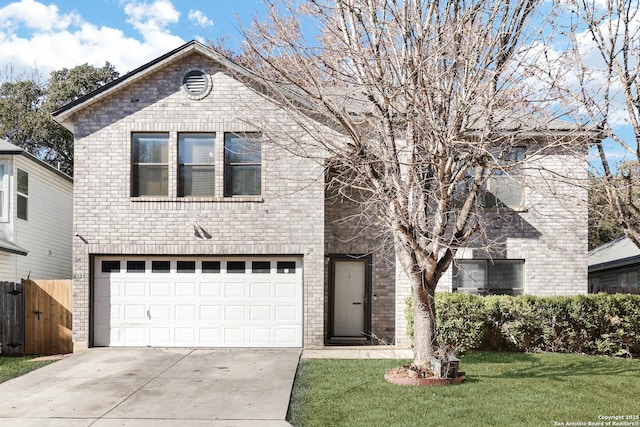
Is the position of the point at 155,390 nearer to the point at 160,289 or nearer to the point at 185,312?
the point at 185,312

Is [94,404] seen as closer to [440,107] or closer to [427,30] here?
[440,107]

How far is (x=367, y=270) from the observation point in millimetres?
16188

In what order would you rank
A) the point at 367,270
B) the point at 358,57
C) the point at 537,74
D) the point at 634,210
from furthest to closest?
1. the point at 367,270
2. the point at 634,210
3. the point at 537,74
4. the point at 358,57

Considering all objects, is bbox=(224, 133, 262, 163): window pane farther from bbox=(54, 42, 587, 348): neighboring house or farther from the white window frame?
the white window frame

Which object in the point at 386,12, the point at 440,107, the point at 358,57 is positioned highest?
the point at 386,12

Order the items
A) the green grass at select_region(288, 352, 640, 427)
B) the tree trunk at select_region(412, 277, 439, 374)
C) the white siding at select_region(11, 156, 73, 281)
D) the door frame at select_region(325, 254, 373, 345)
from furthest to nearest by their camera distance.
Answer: the white siding at select_region(11, 156, 73, 281) < the door frame at select_region(325, 254, 373, 345) < the tree trunk at select_region(412, 277, 439, 374) < the green grass at select_region(288, 352, 640, 427)

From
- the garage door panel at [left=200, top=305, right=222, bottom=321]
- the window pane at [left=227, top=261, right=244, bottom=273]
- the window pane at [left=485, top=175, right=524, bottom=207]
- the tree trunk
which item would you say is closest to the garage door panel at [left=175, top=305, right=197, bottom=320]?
the garage door panel at [left=200, top=305, right=222, bottom=321]

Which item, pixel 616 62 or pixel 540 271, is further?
pixel 540 271

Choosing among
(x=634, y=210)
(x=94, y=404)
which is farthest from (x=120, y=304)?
(x=634, y=210)

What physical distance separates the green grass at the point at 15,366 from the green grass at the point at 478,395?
17.5 ft

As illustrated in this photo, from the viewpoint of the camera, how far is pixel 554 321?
44.1 ft

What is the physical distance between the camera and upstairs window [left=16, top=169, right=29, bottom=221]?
687 inches

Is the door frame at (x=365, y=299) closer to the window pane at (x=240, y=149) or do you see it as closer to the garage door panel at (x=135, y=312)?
the window pane at (x=240, y=149)

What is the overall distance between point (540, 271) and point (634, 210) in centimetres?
455
